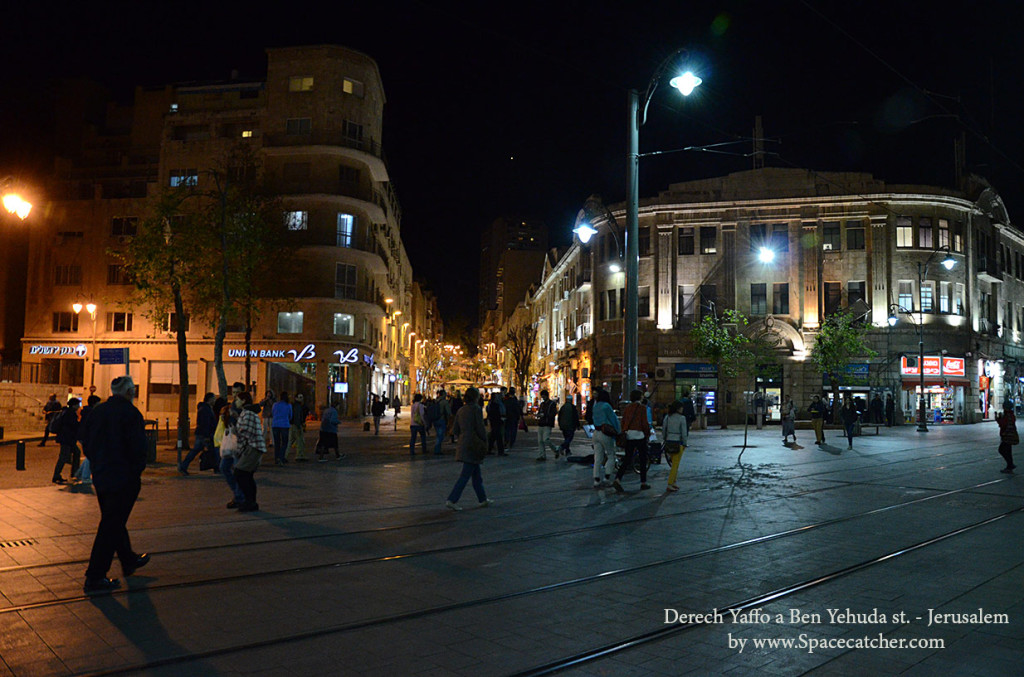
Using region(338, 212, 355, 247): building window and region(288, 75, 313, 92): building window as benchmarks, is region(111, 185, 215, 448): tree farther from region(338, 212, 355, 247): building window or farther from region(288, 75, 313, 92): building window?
region(288, 75, 313, 92): building window

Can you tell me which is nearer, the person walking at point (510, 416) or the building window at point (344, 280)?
the person walking at point (510, 416)

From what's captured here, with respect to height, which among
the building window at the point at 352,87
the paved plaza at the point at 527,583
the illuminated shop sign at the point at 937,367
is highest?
the building window at the point at 352,87

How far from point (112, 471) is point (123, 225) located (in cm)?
4711

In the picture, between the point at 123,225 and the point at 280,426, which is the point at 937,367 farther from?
the point at 123,225

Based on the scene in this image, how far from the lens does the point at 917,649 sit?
5.42m

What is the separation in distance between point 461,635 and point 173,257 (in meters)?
21.0

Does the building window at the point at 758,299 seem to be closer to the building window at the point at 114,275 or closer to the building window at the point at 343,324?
the building window at the point at 343,324

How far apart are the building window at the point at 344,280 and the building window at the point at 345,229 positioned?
4.44 ft

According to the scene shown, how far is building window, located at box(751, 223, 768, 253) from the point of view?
46.1 metres

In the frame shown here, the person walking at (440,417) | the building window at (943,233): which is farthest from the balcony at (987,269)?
the person walking at (440,417)

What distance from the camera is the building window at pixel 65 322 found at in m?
48.1

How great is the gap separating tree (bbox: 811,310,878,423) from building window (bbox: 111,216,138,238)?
42.2 meters

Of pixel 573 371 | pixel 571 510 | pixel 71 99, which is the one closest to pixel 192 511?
pixel 571 510

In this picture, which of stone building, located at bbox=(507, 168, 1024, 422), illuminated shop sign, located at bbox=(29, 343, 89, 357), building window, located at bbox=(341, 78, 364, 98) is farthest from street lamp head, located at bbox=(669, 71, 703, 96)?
illuminated shop sign, located at bbox=(29, 343, 89, 357)
